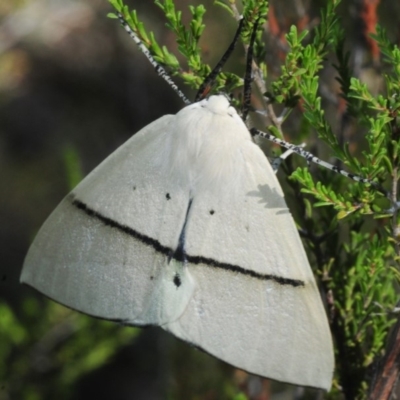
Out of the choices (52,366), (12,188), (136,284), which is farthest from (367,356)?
(12,188)

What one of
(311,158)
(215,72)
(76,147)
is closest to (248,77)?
(215,72)

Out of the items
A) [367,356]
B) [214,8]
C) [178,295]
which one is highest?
[214,8]

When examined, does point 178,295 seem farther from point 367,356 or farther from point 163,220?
point 367,356

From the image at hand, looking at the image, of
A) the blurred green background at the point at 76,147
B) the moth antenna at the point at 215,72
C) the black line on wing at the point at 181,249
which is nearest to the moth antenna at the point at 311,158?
the moth antenna at the point at 215,72

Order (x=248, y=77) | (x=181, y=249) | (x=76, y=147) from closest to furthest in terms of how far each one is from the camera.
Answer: (x=248, y=77) → (x=181, y=249) → (x=76, y=147)

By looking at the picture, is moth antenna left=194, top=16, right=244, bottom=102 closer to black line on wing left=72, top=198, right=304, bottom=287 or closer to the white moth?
the white moth

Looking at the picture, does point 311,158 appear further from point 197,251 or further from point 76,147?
point 76,147

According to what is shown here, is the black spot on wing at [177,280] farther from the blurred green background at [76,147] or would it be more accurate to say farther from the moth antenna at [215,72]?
the blurred green background at [76,147]
